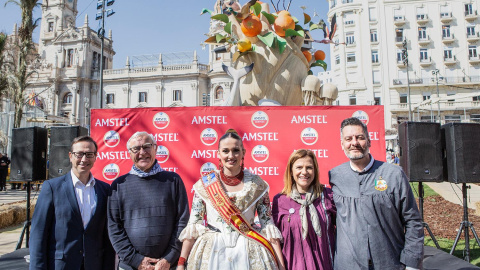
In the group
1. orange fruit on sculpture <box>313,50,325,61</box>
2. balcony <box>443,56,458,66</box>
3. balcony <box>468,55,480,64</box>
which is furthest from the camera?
balcony <box>443,56,458,66</box>

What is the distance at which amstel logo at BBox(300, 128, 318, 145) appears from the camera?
4855mm

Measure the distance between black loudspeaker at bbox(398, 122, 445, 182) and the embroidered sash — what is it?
321 centimetres

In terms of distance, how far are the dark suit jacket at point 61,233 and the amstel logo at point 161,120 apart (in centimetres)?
243

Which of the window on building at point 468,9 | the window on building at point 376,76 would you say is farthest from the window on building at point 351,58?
the window on building at point 468,9

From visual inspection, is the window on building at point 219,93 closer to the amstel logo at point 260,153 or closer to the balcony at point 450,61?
the balcony at point 450,61

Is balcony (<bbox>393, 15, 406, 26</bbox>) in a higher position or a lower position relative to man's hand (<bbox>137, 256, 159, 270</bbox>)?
higher

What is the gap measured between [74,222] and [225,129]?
2.78 meters

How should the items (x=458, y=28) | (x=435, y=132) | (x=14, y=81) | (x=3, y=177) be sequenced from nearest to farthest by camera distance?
(x=435, y=132) → (x=3, y=177) → (x=14, y=81) → (x=458, y=28)

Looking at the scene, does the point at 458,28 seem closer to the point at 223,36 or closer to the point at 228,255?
the point at 223,36

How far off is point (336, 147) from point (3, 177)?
1373cm

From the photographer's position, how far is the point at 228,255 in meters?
2.35

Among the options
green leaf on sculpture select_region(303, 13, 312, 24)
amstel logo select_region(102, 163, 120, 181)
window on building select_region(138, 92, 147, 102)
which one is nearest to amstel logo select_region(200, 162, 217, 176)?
amstel logo select_region(102, 163, 120, 181)

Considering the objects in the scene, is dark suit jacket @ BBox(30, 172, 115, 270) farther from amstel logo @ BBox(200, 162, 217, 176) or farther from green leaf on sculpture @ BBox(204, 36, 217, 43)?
green leaf on sculpture @ BBox(204, 36, 217, 43)

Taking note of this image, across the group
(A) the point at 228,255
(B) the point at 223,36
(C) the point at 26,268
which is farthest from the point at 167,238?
(B) the point at 223,36
